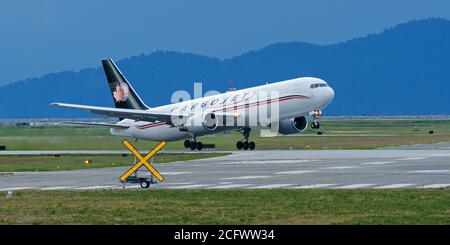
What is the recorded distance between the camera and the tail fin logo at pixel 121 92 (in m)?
83.0

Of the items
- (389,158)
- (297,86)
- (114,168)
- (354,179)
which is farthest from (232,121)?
(354,179)

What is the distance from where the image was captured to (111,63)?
8481 cm

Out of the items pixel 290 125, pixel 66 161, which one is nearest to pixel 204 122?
pixel 290 125

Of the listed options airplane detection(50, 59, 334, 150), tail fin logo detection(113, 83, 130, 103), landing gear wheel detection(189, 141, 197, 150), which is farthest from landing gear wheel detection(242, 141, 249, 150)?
tail fin logo detection(113, 83, 130, 103)

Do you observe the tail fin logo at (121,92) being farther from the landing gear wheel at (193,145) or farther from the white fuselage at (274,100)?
the landing gear wheel at (193,145)

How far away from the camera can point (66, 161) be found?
61.5 meters

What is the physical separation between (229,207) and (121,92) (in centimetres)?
5501

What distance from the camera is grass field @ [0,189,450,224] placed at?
25734 millimetres

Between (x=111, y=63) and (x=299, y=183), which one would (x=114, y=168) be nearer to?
(x=299, y=183)

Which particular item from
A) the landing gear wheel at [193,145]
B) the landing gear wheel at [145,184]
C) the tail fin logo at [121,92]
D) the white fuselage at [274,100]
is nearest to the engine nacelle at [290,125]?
the white fuselage at [274,100]

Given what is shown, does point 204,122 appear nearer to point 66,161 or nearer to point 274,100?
point 274,100

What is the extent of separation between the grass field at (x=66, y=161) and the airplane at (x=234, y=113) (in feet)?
22.3
